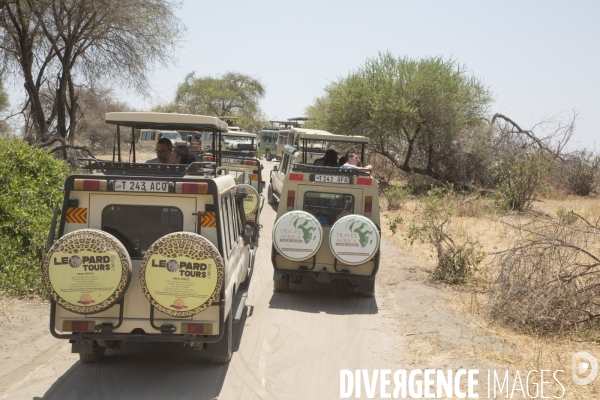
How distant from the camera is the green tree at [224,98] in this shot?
6744cm

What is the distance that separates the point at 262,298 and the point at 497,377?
430cm

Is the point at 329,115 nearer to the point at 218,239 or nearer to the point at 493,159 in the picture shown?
the point at 493,159

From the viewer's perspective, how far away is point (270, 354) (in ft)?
23.7

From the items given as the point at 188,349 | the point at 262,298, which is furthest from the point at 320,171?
the point at 188,349

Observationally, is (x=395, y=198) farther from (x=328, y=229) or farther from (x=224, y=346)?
(x=224, y=346)

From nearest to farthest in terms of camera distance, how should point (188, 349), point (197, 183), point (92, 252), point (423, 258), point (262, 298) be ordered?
1. point (92, 252)
2. point (197, 183)
3. point (188, 349)
4. point (262, 298)
5. point (423, 258)

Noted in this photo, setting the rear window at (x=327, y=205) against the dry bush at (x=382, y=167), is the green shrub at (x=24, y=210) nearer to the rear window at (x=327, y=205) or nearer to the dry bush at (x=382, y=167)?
the rear window at (x=327, y=205)

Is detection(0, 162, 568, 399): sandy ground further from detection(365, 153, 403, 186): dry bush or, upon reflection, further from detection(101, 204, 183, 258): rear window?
detection(365, 153, 403, 186): dry bush

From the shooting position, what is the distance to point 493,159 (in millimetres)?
27969

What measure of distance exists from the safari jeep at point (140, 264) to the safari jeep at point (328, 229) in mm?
2821

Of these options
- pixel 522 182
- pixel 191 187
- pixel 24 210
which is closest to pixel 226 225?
pixel 191 187

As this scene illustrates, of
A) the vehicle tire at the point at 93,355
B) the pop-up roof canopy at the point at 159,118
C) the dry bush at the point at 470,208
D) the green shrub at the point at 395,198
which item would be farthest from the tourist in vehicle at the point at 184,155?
the green shrub at the point at 395,198

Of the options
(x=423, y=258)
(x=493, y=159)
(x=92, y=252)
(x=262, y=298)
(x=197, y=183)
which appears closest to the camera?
(x=92, y=252)

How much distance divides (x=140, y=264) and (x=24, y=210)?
4963 mm
